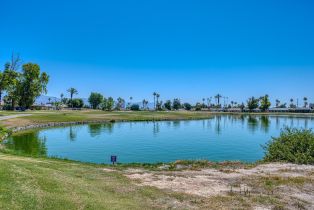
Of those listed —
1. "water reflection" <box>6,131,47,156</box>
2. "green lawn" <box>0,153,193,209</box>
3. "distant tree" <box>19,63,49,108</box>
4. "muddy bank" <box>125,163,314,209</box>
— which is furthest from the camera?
"distant tree" <box>19,63,49,108</box>

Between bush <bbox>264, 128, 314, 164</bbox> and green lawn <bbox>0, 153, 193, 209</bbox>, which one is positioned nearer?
green lawn <bbox>0, 153, 193, 209</bbox>

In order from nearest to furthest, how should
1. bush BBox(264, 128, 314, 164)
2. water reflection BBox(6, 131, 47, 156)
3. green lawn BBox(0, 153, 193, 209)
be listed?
green lawn BBox(0, 153, 193, 209), bush BBox(264, 128, 314, 164), water reflection BBox(6, 131, 47, 156)

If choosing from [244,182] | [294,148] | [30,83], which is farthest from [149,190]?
[30,83]

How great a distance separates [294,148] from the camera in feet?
72.7

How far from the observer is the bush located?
20.7m

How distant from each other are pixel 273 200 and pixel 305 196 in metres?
1.80

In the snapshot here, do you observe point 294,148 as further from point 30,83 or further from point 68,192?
point 30,83

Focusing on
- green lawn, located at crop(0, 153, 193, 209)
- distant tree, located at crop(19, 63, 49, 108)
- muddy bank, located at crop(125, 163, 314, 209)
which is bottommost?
muddy bank, located at crop(125, 163, 314, 209)

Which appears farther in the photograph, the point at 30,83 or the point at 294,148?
the point at 30,83

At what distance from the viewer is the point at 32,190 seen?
1009cm

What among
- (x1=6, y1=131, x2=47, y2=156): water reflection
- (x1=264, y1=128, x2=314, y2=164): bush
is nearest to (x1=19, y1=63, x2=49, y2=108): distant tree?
(x1=6, y1=131, x2=47, y2=156): water reflection

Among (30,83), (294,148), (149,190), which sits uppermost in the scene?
(30,83)

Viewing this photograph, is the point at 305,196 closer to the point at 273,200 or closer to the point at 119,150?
the point at 273,200

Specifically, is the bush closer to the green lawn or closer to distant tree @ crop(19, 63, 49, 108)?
the green lawn
